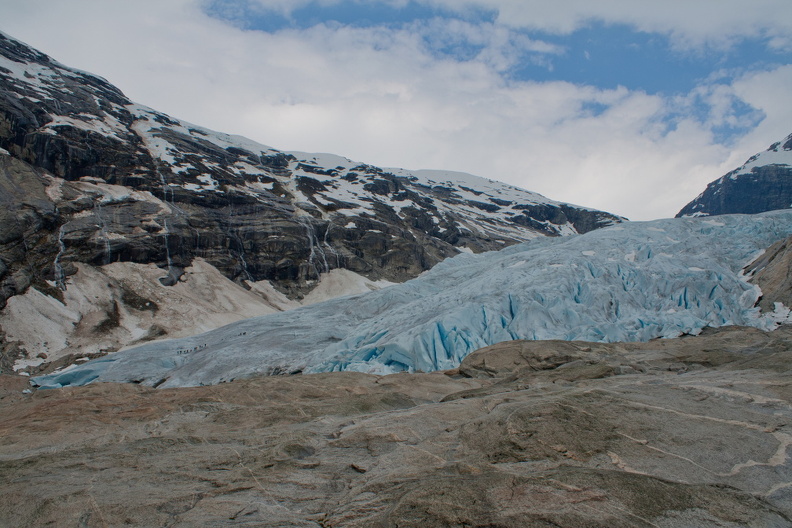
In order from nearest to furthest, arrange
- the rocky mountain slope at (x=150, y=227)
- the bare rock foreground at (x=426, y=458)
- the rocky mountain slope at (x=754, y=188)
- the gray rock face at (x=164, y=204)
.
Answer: the bare rock foreground at (x=426, y=458), the rocky mountain slope at (x=150, y=227), the gray rock face at (x=164, y=204), the rocky mountain slope at (x=754, y=188)

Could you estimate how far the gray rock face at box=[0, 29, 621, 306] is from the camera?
152ft

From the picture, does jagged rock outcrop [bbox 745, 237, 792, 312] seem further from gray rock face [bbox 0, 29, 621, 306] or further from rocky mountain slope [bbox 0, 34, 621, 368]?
gray rock face [bbox 0, 29, 621, 306]

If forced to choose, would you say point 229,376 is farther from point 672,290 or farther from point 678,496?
point 672,290

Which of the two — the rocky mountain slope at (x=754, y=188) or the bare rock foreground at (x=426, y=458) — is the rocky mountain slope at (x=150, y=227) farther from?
the rocky mountain slope at (x=754, y=188)

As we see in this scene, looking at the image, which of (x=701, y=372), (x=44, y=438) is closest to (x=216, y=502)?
(x=44, y=438)

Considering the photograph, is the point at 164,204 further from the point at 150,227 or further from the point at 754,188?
the point at 754,188

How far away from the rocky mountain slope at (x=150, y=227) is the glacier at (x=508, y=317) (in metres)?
18.1

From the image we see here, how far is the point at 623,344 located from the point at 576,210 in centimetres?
11700

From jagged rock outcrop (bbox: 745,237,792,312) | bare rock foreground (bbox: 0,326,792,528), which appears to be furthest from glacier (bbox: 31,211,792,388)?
bare rock foreground (bbox: 0,326,792,528)

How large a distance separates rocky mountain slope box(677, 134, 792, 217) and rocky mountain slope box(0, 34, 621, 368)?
2867 inches

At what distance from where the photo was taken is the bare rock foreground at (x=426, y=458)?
4.19m

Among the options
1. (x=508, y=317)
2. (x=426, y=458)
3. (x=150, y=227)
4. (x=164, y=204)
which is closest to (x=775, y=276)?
(x=508, y=317)

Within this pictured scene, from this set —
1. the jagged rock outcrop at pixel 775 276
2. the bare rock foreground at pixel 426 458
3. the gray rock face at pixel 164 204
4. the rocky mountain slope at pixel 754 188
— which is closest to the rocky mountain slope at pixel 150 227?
the gray rock face at pixel 164 204

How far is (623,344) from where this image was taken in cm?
1617
